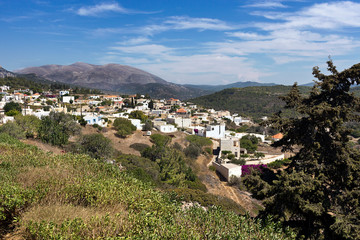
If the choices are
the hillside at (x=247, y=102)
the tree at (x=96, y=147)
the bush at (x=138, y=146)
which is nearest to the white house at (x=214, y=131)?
the bush at (x=138, y=146)

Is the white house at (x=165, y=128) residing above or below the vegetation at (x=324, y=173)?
below

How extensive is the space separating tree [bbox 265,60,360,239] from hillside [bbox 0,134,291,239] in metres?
1.65

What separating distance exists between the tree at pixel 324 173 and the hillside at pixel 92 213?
1652 millimetres

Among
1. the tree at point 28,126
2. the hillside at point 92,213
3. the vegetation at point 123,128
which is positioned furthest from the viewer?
the vegetation at point 123,128

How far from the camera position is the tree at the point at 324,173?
6039 mm

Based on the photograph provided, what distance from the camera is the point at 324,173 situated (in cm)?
674

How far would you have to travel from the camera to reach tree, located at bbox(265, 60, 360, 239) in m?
6.04

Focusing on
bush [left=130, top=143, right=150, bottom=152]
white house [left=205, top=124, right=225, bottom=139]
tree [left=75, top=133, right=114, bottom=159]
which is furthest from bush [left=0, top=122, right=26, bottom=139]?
white house [left=205, top=124, right=225, bottom=139]

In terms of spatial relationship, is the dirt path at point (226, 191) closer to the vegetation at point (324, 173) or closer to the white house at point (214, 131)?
the vegetation at point (324, 173)

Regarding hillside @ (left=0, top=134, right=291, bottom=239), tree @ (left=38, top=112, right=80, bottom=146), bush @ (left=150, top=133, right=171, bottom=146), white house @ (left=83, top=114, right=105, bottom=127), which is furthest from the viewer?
white house @ (left=83, top=114, right=105, bottom=127)

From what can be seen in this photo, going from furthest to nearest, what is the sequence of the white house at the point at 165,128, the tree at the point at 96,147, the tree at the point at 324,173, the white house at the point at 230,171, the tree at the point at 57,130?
the white house at the point at 165,128 < the white house at the point at 230,171 < the tree at the point at 57,130 < the tree at the point at 96,147 < the tree at the point at 324,173

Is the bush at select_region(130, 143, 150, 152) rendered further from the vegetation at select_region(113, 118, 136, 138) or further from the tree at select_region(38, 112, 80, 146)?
the tree at select_region(38, 112, 80, 146)

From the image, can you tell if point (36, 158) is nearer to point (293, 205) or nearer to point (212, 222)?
point (212, 222)

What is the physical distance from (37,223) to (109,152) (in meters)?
14.7
